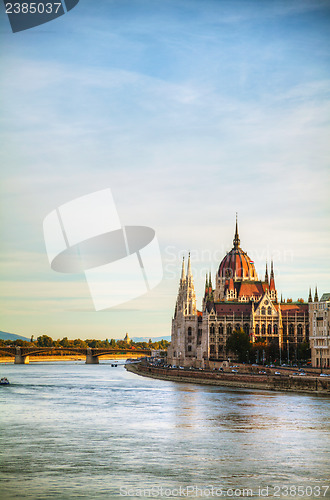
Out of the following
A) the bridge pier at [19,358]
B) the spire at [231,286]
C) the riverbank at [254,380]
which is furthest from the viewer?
the bridge pier at [19,358]

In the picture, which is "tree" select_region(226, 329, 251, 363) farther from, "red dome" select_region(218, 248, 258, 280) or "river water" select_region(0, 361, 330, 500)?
"river water" select_region(0, 361, 330, 500)

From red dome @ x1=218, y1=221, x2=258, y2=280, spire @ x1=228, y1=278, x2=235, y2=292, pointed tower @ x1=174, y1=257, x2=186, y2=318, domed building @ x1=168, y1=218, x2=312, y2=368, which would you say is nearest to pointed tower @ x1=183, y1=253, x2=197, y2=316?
domed building @ x1=168, y1=218, x2=312, y2=368

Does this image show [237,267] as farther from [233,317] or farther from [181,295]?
[233,317]

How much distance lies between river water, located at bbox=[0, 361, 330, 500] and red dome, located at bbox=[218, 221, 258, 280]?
97066 mm

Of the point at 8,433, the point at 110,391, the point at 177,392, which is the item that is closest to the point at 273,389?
the point at 177,392

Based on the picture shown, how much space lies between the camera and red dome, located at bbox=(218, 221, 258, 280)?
167000 mm

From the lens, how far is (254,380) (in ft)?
290

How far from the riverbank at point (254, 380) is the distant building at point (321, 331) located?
434 inches

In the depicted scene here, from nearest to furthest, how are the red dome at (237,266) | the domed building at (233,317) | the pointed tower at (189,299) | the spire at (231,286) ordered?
the domed building at (233,317) < the pointed tower at (189,299) < the spire at (231,286) < the red dome at (237,266)

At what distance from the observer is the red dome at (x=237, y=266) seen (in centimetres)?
16700

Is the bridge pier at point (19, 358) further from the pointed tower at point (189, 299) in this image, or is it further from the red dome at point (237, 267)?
the red dome at point (237, 267)

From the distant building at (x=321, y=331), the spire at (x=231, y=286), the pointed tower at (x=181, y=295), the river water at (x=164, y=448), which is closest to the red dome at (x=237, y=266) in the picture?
the spire at (x=231, y=286)

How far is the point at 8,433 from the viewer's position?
46.2 metres

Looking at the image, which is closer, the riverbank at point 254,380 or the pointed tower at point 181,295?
the riverbank at point 254,380
